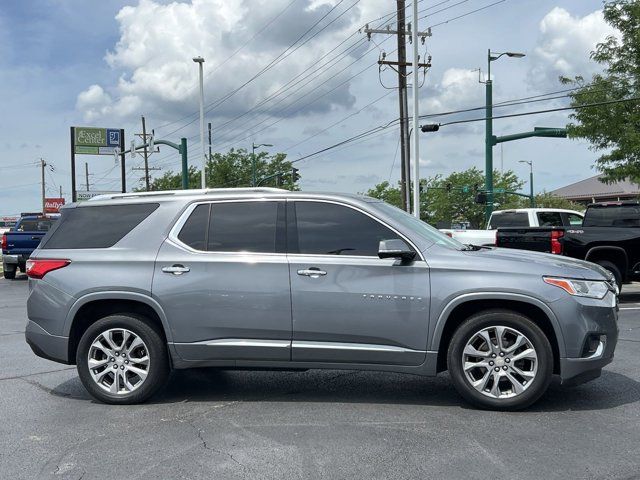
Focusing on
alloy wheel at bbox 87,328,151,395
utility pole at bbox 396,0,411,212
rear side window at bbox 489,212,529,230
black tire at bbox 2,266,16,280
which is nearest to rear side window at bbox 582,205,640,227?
rear side window at bbox 489,212,529,230

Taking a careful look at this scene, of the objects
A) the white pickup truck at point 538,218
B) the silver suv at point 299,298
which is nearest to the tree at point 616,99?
the white pickup truck at point 538,218

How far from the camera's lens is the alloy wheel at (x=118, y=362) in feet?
17.9

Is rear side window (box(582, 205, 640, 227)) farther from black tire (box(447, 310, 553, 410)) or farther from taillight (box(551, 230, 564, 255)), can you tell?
black tire (box(447, 310, 553, 410))

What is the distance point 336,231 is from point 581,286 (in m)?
1.99

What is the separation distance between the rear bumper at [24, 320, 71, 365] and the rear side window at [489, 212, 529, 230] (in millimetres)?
13315

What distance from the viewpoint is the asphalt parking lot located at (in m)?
3.97

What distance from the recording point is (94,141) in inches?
2093

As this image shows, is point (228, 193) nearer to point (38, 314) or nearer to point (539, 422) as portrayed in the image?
point (38, 314)

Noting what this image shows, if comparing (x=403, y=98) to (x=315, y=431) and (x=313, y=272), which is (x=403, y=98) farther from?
(x=315, y=431)

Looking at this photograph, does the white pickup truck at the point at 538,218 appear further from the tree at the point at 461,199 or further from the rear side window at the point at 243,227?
the tree at the point at 461,199

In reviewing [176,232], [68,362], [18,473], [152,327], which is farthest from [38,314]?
[18,473]

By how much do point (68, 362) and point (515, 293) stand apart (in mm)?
3880

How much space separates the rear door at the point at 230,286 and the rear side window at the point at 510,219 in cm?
1247

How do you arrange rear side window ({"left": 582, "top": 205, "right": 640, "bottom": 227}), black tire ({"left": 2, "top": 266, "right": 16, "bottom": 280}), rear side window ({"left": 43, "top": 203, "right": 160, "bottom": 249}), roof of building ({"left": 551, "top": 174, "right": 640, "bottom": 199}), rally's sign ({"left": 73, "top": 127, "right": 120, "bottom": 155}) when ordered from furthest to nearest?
roof of building ({"left": 551, "top": 174, "right": 640, "bottom": 199}), rally's sign ({"left": 73, "top": 127, "right": 120, "bottom": 155}), black tire ({"left": 2, "top": 266, "right": 16, "bottom": 280}), rear side window ({"left": 582, "top": 205, "right": 640, "bottom": 227}), rear side window ({"left": 43, "top": 203, "right": 160, "bottom": 249})
